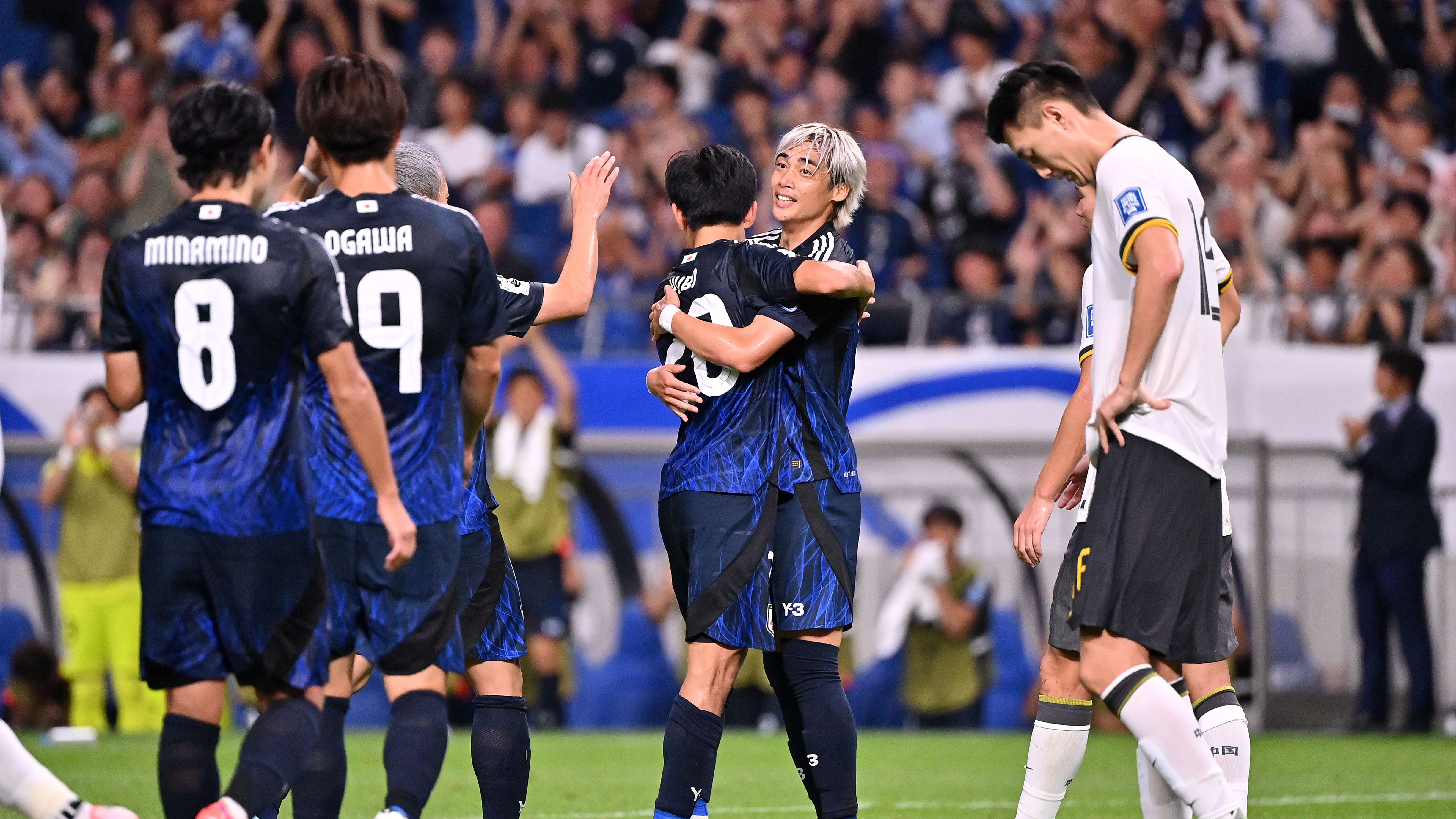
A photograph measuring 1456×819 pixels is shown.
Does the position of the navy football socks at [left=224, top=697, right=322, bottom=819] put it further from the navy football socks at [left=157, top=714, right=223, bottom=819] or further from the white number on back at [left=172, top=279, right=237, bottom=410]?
the white number on back at [left=172, top=279, right=237, bottom=410]

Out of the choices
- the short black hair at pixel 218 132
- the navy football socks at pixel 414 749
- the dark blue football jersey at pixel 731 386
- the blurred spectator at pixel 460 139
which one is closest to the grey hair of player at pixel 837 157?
the dark blue football jersey at pixel 731 386

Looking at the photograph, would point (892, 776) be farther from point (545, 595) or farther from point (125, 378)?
point (125, 378)

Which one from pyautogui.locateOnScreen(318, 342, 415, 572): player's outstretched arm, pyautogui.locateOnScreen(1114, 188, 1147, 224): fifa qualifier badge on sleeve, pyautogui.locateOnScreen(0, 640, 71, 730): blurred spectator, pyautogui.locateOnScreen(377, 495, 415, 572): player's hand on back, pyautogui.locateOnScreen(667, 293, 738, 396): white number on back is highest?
pyautogui.locateOnScreen(1114, 188, 1147, 224): fifa qualifier badge on sleeve

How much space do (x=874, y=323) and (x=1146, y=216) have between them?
8.21 m

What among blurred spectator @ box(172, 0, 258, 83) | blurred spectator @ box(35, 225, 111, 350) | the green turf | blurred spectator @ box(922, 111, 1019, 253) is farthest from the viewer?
blurred spectator @ box(172, 0, 258, 83)

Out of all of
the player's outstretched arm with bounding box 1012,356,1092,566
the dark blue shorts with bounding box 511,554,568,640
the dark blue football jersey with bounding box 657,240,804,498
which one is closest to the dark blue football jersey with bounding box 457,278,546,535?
the dark blue football jersey with bounding box 657,240,804,498

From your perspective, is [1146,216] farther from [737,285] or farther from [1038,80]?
[737,285]

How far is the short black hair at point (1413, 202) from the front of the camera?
43.7ft

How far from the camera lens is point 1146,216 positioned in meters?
4.75

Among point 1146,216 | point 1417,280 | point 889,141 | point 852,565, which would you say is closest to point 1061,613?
point 852,565

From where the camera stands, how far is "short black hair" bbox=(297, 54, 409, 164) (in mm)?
4738

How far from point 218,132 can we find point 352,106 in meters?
0.37

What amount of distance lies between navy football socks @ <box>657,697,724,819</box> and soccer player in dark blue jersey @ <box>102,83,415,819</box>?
3.93ft

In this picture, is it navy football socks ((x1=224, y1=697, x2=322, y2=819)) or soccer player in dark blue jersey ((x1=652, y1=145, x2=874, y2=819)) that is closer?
navy football socks ((x1=224, y1=697, x2=322, y2=819))
